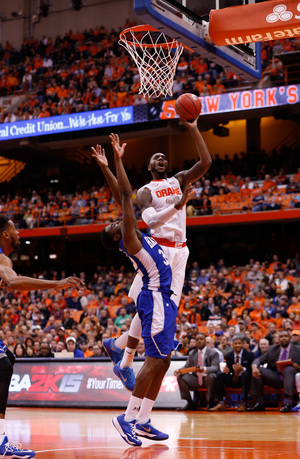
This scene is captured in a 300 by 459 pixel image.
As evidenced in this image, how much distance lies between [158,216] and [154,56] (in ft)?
15.8

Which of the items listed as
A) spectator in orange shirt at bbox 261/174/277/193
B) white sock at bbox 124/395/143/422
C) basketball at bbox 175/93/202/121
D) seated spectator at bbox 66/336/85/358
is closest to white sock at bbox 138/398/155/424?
white sock at bbox 124/395/143/422

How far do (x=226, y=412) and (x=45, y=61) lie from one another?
908 inches

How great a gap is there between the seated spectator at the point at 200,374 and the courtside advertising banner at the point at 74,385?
27 cm

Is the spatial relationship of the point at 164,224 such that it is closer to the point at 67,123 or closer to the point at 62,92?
the point at 67,123

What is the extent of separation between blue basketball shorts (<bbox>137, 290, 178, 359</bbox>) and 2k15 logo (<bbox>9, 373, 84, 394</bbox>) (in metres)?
7.88

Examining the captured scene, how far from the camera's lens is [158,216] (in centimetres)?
662

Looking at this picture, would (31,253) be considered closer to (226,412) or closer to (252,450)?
(226,412)

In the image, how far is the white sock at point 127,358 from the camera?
7273 millimetres

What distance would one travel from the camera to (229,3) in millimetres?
9258

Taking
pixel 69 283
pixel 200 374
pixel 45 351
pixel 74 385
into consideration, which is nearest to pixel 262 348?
pixel 200 374

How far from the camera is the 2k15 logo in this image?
13961 millimetres

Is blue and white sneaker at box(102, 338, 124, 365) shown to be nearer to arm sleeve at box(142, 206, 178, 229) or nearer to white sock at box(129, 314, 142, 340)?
white sock at box(129, 314, 142, 340)

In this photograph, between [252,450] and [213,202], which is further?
[213,202]

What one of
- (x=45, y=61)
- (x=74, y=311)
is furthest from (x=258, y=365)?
(x=45, y=61)
